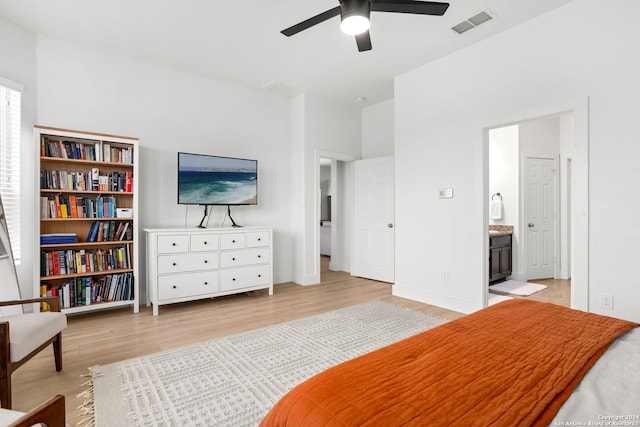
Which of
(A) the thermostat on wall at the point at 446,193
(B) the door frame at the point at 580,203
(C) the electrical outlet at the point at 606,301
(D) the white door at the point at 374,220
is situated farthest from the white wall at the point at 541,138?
(C) the electrical outlet at the point at 606,301

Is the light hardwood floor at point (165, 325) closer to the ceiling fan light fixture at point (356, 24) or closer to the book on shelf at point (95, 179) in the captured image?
the book on shelf at point (95, 179)

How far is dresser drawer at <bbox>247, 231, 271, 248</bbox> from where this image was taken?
426 cm

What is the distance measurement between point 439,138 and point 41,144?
422 cm

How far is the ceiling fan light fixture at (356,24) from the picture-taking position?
2.09m

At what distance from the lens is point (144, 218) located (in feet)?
Result: 13.1

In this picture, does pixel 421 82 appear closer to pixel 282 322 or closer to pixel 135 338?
pixel 282 322

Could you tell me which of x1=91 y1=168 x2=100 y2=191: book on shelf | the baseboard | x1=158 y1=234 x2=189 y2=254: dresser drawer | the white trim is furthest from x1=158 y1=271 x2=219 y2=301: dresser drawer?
the baseboard

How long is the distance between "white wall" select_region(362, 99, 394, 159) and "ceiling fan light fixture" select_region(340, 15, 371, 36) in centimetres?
328

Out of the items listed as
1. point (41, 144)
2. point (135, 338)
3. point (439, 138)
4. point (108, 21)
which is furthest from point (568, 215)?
point (41, 144)

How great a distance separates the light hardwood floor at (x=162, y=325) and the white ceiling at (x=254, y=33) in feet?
9.66

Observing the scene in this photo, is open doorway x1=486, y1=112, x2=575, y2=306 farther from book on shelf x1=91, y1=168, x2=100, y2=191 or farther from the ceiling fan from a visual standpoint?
book on shelf x1=91, y1=168, x2=100, y2=191

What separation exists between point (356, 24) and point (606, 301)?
2.88 metres

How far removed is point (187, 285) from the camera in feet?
12.3

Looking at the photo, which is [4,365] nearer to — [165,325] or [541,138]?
[165,325]
